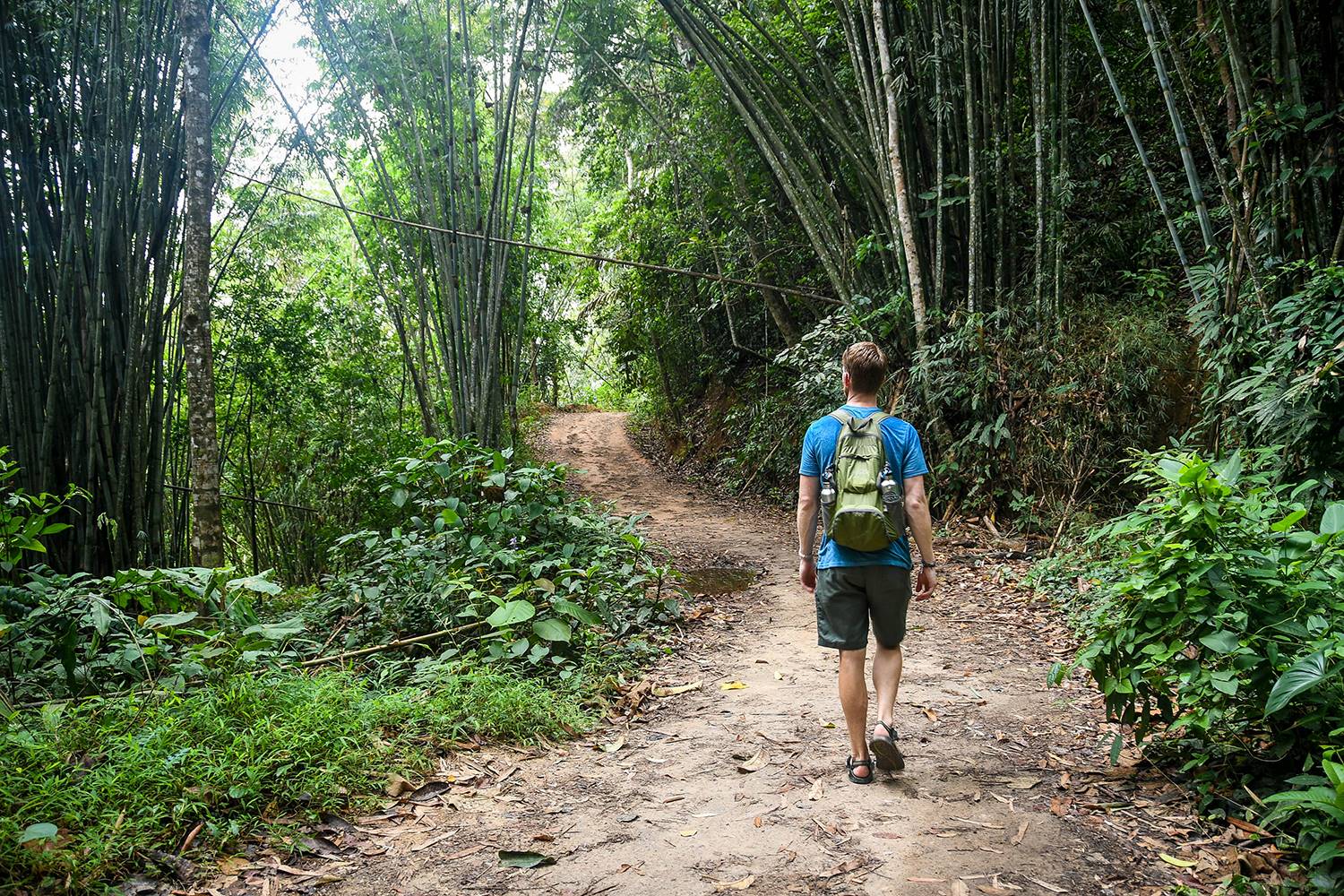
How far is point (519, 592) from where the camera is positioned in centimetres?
326

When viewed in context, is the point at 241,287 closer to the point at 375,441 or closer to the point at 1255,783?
the point at 375,441

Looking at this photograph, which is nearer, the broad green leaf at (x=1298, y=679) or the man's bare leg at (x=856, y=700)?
the broad green leaf at (x=1298, y=679)

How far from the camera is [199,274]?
3646 mm

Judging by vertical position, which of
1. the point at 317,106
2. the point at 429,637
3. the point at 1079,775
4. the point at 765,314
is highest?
the point at 317,106

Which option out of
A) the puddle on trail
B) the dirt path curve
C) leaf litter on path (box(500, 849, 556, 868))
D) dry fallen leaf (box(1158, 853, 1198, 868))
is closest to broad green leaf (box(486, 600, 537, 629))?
the dirt path curve

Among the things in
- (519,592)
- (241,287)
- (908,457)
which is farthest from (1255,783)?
(241,287)

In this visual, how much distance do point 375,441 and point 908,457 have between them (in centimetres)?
676

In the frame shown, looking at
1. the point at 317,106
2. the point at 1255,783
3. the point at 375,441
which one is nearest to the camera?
the point at 1255,783

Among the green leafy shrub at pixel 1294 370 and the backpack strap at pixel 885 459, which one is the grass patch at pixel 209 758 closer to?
the backpack strap at pixel 885 459

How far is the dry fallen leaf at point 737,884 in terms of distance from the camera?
5.53 ft

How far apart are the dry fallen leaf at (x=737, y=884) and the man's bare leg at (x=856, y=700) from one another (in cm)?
55

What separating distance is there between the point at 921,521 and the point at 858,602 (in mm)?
279

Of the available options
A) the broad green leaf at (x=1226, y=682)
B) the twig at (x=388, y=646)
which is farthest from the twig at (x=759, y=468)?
the broad green leaf at (x=1226, y=682)

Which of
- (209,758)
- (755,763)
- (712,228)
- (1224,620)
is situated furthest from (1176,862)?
(712,228)
